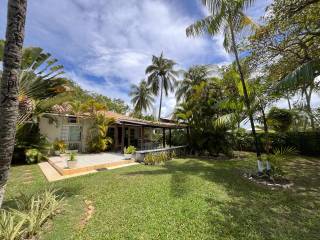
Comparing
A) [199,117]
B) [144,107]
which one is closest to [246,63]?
[199,117]

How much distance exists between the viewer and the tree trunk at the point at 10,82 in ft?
10.1

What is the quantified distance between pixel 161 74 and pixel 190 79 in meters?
4.98

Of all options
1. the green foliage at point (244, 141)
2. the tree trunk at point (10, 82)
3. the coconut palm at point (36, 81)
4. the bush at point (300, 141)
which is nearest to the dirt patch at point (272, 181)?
the bush at point (300, 141)

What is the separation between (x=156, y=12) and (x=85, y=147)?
39.7 feet

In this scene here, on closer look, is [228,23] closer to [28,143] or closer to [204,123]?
[204,123]

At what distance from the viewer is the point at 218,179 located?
825cm

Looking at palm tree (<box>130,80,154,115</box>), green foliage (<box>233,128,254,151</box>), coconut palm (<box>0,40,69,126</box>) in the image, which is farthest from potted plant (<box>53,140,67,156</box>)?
palm tree (<box>130,80,154,115</box>)

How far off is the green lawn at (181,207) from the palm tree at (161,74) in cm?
2318

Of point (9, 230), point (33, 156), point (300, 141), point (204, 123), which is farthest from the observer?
point (300, 141)

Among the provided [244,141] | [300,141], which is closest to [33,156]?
[244,141]

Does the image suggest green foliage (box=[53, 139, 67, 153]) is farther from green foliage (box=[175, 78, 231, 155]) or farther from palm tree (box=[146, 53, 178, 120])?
palm tree (box=[146, 53, 178, 120])

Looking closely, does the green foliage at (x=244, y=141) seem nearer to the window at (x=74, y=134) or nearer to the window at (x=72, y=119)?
the window at (x=74, y=134)

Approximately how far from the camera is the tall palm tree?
8555mm

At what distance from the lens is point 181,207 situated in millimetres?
5164
